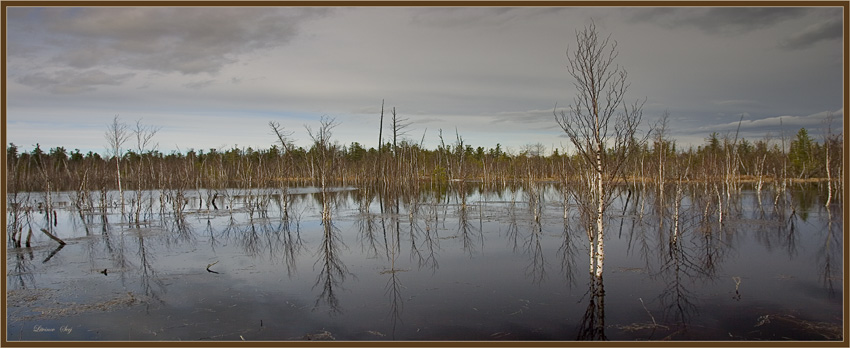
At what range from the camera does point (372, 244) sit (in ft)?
65.2

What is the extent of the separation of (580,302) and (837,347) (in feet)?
15.1

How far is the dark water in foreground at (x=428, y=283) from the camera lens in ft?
32.9

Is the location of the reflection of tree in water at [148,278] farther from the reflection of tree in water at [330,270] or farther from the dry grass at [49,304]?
the reflection of tree in water at [330,270]

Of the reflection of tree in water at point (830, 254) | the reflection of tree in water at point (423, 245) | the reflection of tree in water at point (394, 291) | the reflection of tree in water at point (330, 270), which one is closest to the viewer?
the reflection of tree in water at point (394, 291)

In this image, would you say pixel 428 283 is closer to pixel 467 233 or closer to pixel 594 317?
pixel 594 317

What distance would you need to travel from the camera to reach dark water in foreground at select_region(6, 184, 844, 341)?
1004 centimetres

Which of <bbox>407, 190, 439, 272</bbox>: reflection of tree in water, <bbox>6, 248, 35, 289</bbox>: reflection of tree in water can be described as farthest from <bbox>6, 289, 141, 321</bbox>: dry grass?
<bbox>407, 190, 439, 272</bbox>: reflection of tree in water

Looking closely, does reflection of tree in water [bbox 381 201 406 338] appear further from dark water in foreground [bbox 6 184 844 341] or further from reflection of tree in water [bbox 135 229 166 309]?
reflection of tree in water [bbox 135 229 166 309]

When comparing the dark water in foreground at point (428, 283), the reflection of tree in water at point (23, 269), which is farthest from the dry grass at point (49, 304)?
the reflection of tree in water at point (23, 269)

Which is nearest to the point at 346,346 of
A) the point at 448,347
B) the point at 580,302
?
the point at 448,347

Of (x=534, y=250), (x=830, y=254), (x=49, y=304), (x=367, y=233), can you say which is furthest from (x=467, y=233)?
(x=49, y=304)

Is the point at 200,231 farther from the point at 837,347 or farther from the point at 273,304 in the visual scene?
the point at 837,347

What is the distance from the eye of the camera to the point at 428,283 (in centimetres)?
1366

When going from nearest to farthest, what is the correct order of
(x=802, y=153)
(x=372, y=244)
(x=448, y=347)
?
(x=448, y=347) < (x=372, y=244) < (x=802, y=153)
